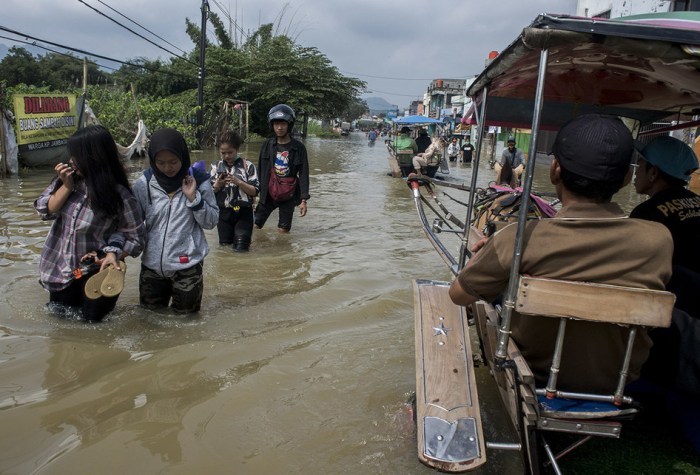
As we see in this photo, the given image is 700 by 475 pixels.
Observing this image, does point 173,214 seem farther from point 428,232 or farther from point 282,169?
point 282,169

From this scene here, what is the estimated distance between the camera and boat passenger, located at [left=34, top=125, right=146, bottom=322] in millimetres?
3256

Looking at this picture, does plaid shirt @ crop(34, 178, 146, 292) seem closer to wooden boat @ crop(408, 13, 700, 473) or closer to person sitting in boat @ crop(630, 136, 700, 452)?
wooden boat @ crop(408, 13, 700, 473)

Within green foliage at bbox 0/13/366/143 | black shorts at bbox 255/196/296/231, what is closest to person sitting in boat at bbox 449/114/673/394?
black shorts at bbox 255/196/296/231

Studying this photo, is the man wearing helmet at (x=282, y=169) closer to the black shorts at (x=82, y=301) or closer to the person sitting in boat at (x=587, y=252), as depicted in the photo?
the black shorts at (x=82, y=301)

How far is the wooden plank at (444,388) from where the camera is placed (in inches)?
81.7

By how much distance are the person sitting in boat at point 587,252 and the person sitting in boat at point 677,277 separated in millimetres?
461

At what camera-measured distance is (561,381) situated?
2.13m

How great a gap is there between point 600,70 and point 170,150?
9.24ft

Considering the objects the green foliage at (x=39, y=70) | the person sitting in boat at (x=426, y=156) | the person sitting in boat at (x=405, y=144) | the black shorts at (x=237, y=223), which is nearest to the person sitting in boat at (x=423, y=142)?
the person sitting in boat at (x=405, y=144)

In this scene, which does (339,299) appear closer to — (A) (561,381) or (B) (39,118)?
(A) (561,381)

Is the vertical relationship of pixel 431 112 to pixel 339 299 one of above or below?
above

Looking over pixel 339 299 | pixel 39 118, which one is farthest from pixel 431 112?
pixel 339 299

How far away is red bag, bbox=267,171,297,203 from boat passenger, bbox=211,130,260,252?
0.47m

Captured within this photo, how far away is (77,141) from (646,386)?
3531 mm
